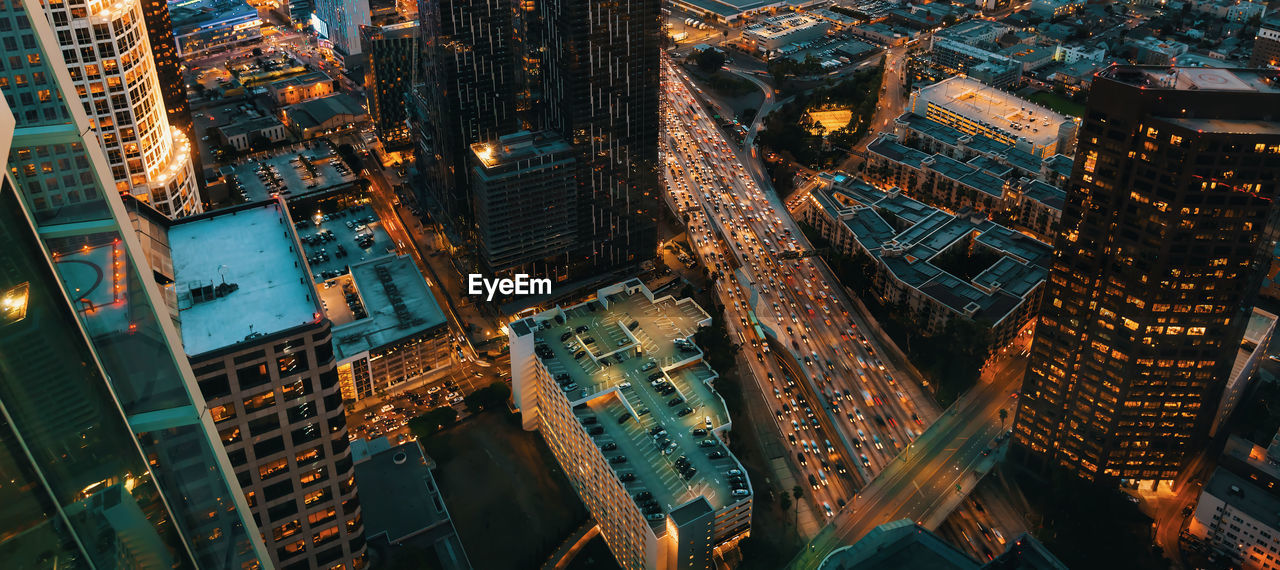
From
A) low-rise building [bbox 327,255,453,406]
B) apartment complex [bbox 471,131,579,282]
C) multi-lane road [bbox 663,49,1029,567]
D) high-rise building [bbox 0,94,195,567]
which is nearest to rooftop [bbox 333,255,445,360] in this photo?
low-rise building [bbox 327,255,453,406]

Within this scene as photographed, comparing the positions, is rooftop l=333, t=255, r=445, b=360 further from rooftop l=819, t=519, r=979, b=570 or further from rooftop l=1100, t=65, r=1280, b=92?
rooftop l=1100, t=65, r=1280, b=92

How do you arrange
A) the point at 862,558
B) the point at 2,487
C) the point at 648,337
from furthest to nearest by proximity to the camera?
the point at 648,337 < the point at 862,558 < the point at 2,487

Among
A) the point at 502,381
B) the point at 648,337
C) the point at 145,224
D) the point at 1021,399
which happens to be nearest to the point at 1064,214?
the point at 1021,399

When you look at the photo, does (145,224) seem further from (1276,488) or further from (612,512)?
(1276,488)

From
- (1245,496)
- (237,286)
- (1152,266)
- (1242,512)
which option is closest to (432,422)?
(237,286)

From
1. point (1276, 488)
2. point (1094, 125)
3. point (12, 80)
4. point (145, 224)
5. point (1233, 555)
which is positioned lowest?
point (1233, 555)

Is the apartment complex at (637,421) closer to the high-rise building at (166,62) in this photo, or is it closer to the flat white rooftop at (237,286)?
the flat white rooftop at (237,286)
